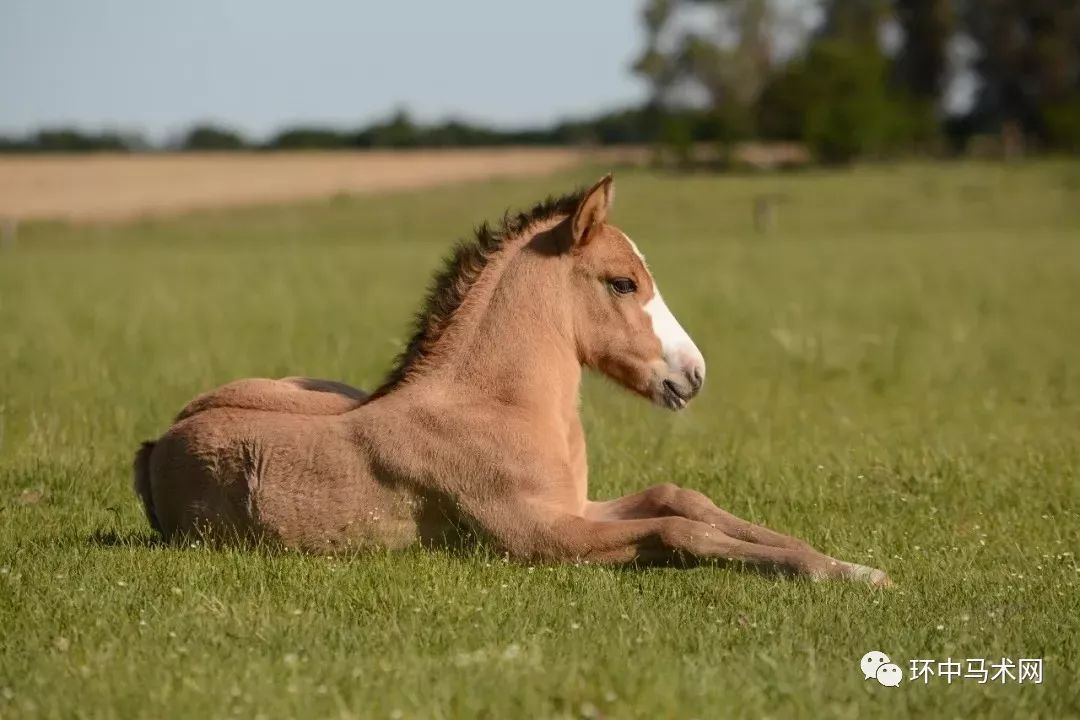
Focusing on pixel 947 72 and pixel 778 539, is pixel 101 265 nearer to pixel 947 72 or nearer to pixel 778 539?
pixel 778 539

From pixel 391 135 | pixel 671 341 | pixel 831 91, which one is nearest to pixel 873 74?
pixel 831 91

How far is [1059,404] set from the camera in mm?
13984

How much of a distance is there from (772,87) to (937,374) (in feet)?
254

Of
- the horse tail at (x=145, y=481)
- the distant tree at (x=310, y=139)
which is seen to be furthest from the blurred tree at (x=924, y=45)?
the horse tail at (x=145, y=481)

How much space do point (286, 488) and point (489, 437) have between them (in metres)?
1.00

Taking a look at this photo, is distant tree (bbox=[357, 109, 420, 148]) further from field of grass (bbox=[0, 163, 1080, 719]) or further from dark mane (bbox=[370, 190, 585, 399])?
dark mane (bbox=[370, 190, 585, 399])

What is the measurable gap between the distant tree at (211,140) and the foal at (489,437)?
9834cm

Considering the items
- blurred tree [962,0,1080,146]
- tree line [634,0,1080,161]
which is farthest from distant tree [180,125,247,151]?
blurred tree [962,0,1080,146]

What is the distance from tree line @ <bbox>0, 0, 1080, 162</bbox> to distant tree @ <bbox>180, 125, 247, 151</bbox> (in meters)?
0.07

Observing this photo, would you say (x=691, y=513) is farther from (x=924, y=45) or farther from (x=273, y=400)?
(x=924, y=45)

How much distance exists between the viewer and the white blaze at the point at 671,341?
7.41m

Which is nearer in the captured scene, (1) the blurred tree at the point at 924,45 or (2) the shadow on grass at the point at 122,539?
(2) the shadow on grass at the point at 122,539

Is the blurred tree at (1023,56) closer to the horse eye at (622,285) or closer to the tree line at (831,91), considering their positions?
the tree line at (831,91)

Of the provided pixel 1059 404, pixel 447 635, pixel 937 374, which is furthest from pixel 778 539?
pixel 937 374
